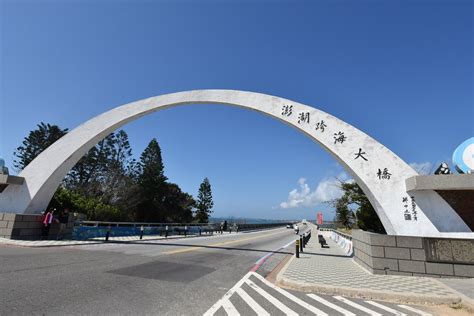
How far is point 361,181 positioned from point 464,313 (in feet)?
22.6

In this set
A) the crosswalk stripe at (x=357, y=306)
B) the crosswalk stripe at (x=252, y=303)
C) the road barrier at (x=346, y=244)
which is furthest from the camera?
the road barrier at (x=346, y=244)

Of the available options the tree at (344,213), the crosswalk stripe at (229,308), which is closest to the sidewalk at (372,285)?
the crosswalk stripe at (229,308)

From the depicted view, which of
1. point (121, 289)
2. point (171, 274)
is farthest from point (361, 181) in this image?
point (121, 289)

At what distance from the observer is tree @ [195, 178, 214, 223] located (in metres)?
63.9

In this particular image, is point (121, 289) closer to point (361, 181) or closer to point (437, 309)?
point (437, 309)

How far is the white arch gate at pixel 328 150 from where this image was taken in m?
10.5

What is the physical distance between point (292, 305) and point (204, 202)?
2425 inches

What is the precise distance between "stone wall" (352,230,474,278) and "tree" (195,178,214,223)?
56.5 meters

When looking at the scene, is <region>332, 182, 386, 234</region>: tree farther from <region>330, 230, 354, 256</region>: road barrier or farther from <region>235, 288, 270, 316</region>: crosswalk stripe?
<region>235, 288, 270, 316</region>: crosswalk stripe

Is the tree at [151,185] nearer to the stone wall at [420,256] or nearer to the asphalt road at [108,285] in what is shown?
the asphalt road at [108,285]

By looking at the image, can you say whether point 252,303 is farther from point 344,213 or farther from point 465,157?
point 344,213

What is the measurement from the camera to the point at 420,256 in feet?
29.0

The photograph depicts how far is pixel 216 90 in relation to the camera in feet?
57.3

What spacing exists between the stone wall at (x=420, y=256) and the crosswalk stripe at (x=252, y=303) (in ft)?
17.2
